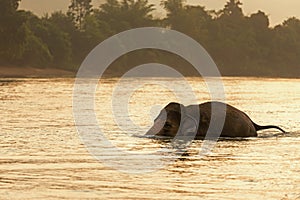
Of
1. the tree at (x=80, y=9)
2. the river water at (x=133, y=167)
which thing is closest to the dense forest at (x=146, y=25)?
the tree at (x=80, y=9)

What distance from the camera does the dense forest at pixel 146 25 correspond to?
72.7 meters

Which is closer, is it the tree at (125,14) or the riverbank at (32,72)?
the riverbank at (32,72)

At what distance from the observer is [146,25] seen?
104 meters

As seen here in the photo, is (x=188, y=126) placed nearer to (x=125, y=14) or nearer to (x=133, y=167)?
(x=133, y=167)

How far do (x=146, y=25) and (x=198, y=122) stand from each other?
87.5 meters

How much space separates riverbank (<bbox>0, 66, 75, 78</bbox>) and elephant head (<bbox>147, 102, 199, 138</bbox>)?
→ 50.5 metres

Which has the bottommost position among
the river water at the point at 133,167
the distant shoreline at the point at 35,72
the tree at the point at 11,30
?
the distant shoreline at the point at 35,72

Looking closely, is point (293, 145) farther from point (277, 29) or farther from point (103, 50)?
point (277, 29)

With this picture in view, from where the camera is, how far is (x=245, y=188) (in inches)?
395

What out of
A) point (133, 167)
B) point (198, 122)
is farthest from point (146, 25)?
point (133, 167)

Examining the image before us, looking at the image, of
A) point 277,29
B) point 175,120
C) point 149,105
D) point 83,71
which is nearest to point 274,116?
point 149,105

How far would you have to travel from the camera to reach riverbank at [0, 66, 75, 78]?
68.4 metres

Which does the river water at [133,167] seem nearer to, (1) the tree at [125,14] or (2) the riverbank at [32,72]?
(2) the riverbank at [32,72]

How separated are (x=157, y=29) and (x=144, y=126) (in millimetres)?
83526
